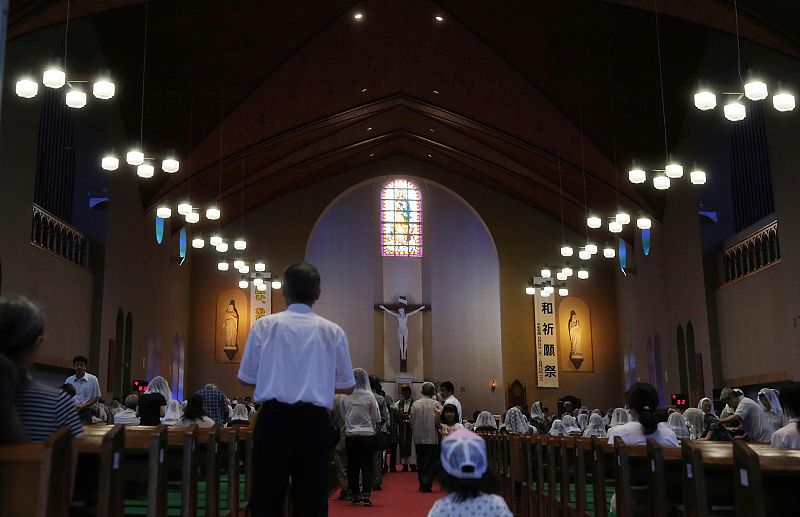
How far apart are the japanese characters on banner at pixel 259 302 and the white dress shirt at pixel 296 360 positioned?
1851 centimetres

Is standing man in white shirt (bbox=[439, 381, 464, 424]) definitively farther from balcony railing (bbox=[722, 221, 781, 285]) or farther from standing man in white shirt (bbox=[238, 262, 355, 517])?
standing man in white shirt (bbox=[238, 262, 355, 517])

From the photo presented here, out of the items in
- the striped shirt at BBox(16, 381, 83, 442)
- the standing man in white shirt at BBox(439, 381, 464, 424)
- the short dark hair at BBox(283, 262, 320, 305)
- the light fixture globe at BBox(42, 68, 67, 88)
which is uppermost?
the light fixture globe at BBox(42, 68, 67, 88)

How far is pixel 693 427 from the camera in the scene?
10.9m

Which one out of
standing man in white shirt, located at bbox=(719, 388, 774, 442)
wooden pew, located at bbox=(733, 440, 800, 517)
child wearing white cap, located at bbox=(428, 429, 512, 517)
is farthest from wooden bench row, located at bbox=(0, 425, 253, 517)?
standing man in white shirt, located at bbox=(719, 388, 774, 442)

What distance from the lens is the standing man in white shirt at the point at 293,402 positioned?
349 cm

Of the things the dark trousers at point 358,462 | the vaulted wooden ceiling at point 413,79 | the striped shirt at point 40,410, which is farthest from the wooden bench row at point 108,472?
the vaulted wooden ceiling at point 413,79

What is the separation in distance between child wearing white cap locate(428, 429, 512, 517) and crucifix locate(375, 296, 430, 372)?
2053cm

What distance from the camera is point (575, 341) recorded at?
2302cm

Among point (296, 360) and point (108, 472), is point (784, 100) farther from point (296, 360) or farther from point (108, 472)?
point (108, 472)

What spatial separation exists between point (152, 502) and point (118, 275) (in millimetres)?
13324

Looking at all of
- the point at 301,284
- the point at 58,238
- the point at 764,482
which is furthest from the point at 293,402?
the point at 58,238

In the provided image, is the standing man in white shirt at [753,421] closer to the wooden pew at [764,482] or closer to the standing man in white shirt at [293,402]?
the wooden pew at [764,482]

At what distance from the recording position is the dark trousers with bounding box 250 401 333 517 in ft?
11.4

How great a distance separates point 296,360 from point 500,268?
19.8 meters
